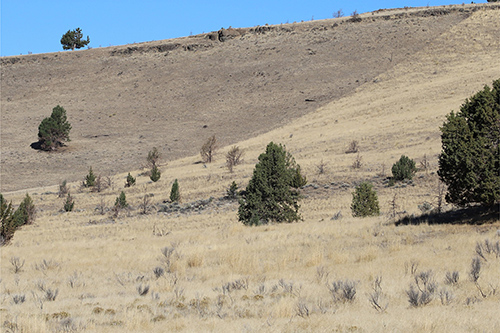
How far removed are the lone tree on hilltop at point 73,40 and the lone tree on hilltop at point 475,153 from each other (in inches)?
4022

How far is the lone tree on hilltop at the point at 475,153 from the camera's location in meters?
14.6

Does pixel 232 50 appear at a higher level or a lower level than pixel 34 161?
higher

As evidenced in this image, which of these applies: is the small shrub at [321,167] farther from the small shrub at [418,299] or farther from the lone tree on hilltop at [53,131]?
the lone tree on hilltop at [53,131]

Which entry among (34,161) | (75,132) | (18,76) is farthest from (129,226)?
(18,76)

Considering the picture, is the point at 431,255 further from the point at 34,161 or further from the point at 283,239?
the point at 34,161

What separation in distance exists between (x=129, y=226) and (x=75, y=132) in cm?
4215

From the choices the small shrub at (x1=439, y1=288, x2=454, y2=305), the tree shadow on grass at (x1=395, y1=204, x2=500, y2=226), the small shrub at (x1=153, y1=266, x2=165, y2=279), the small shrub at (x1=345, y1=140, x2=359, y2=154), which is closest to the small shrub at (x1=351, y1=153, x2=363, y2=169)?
the small shrub at (x1=345, y1=140, x2=359, y2=154)

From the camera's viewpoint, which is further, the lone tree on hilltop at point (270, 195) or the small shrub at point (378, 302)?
the lone tree on hilltop at point (270, 195)

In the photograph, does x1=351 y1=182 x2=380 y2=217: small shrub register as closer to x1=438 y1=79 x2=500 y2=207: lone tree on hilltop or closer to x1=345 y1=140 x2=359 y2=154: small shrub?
x1=438 y1=79 x2=500 y2=207: lone tree on hilltop

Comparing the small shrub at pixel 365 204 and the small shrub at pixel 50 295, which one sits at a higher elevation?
the small shrub at pixel 365 204

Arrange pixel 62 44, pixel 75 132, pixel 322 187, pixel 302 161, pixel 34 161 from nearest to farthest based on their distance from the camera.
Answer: pixel 322 187
pixel 302 161
pixel 34 161
pixel 75 132
pixel 62 44

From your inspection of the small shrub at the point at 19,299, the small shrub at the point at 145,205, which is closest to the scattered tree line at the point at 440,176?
the small shrub at the point at 145,205

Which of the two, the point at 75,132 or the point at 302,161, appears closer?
the point at 302,161

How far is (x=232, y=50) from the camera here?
88562 mm
